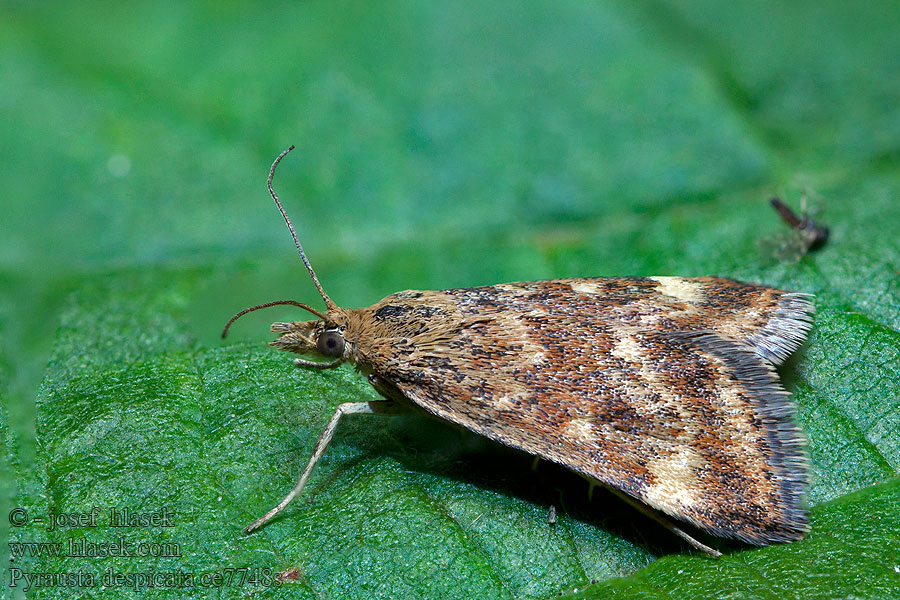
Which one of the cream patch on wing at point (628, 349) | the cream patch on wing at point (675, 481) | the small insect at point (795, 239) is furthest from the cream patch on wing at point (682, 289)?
the cream patch on wing at point (675, 481)

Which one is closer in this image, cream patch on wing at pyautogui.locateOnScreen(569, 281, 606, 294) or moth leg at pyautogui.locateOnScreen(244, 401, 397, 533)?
moth leg at pyautogui.locateOnScreen(244, 401, 397, 533)

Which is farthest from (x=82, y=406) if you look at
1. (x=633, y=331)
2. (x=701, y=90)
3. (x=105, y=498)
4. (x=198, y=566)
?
(x=701, y=90)

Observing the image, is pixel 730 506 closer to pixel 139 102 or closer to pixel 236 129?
pixel 236 129

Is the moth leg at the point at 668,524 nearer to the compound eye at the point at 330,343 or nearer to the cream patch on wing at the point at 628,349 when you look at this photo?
Result: the cream patch on wing at the point at 628,349

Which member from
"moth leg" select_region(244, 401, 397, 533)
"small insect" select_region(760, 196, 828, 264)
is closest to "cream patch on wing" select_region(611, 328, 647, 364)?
"moth leg" select_region(244, 401, 397, 533)

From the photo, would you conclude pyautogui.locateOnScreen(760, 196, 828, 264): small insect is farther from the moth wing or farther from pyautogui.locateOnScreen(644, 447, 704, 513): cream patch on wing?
pyautogui.locateOnScreen(644, 447, 704, 513): cream patch on wing

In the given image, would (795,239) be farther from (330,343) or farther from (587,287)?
(330,343)
